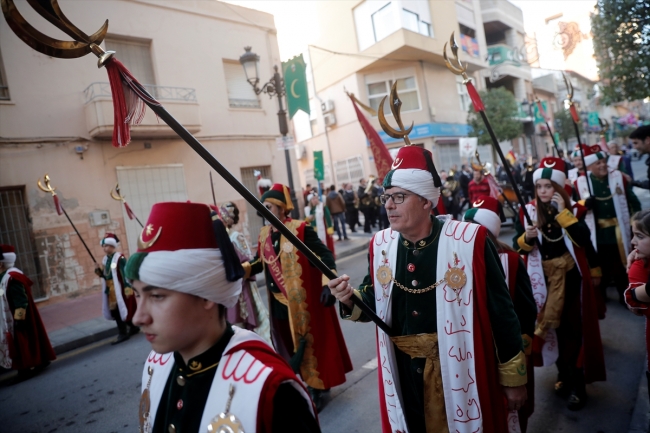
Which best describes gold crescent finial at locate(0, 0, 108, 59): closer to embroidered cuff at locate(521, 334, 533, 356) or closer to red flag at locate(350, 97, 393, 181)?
red flag at locate(350, 97, 393, 181)

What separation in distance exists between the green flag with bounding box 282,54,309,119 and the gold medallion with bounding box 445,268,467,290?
8238 mm

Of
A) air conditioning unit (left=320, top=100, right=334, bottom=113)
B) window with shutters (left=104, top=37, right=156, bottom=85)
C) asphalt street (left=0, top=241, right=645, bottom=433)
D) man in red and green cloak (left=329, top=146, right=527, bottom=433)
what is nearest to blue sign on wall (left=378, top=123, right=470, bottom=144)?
air conditioning unit (left=320, top=100, right=334, bottom=113)

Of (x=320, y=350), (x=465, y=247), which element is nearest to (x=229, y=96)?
(x=320, y=350)

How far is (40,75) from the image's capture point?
432 inches

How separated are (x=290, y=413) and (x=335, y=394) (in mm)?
3214

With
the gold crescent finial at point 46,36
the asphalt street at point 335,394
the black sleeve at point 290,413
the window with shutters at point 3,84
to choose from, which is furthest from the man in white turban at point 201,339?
the window with shutters at point 3,84

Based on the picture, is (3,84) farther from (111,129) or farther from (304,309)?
(304,309)

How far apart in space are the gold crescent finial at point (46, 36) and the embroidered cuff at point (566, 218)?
364cm

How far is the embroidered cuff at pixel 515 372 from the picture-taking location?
2176mm

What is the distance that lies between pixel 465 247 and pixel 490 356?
575 millimetres

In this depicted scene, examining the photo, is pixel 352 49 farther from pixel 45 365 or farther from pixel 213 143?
pixel 45 365

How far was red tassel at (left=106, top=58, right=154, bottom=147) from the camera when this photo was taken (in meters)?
1.63

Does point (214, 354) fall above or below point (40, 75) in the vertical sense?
below

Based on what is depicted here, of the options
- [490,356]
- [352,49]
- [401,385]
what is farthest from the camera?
[352,49]
